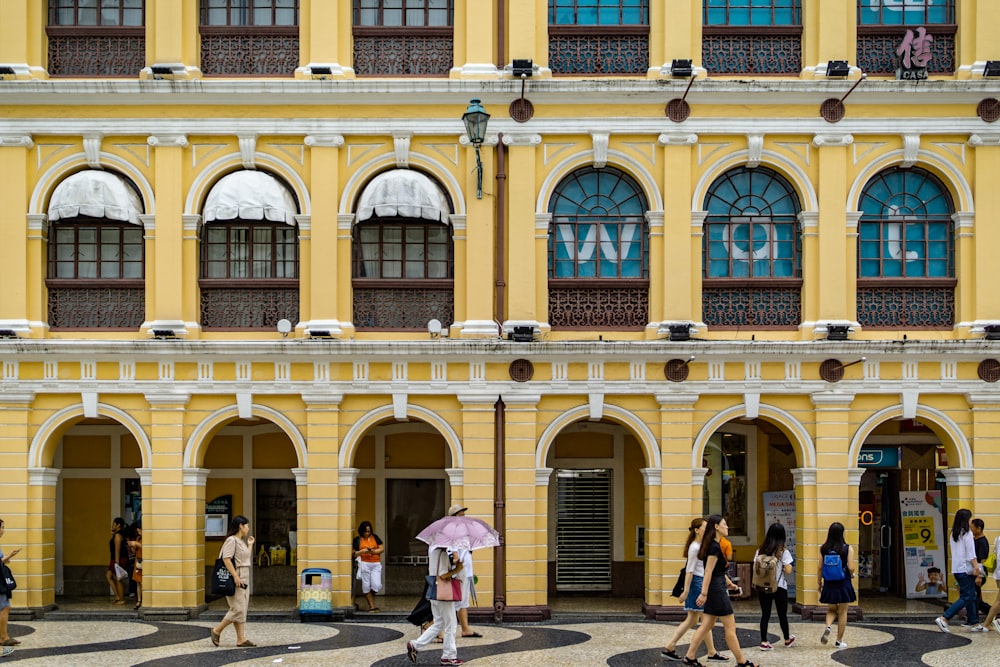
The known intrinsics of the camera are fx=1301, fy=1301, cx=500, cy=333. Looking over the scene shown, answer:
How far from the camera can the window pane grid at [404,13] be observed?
72.0 feet

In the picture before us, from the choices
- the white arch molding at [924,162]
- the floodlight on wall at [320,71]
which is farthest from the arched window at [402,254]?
the white arch molding at [924,162]

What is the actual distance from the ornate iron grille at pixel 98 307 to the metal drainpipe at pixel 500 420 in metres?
6.03

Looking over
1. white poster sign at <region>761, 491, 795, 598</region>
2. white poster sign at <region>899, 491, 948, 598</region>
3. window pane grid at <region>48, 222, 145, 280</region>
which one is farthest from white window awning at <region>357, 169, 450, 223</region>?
white poster sign at <region>899, 491, 948, 598</region>

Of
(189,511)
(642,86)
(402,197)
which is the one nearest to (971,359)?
(642,86)

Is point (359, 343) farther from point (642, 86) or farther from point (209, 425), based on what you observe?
point (642, 86)

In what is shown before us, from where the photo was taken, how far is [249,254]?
22.0 m

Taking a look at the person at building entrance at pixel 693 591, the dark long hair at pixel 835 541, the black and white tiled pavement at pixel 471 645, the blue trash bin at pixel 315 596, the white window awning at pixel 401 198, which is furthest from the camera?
the white window awning at pixel 401 198

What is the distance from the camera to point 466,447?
21.4 meters

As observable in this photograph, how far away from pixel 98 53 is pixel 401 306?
667cm

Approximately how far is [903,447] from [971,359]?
3511mm

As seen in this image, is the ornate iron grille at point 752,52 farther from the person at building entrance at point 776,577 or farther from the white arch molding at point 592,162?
the person at building entrance at point 776,577

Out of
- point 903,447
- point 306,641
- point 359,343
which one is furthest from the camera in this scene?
point 903,447

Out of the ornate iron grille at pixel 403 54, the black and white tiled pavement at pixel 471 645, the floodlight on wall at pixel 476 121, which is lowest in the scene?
the black and white tiled pavement at pixel 471 645

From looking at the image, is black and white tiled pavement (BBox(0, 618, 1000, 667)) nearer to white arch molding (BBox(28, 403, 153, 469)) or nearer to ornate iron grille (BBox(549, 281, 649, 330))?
white arch molding (BBox(28, 403, 153, 469))
